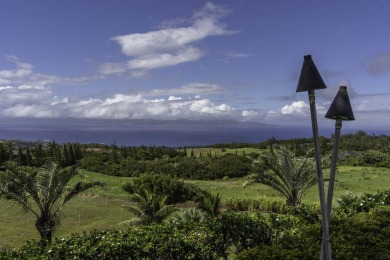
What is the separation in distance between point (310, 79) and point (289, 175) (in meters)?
14.0

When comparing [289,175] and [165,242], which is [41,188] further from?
[289,175]

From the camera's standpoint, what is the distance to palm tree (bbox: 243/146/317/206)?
17172mm

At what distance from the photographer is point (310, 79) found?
3.83 meters

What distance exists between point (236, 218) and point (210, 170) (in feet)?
138

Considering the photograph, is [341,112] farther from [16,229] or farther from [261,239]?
[16,229]

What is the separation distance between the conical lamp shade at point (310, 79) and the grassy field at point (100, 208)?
1486 cm

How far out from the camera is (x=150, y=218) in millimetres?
18188

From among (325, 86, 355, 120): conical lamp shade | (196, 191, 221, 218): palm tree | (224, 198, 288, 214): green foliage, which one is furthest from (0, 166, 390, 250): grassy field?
(325, 86, 355, 120): conical lamp shade

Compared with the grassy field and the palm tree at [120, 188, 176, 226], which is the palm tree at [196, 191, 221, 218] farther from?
the grassy field

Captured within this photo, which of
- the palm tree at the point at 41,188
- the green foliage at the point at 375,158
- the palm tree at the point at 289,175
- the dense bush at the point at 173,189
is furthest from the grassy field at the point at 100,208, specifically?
the green foliage at the point at 375,158

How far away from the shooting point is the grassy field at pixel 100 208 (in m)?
23.8

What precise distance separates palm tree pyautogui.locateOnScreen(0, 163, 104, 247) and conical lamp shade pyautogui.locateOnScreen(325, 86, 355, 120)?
13262 mm

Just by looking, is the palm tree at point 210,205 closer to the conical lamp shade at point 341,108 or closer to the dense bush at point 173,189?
the dense bush at point 173,189

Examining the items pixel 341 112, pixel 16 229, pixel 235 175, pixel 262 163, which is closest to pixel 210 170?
pixel 235 175
